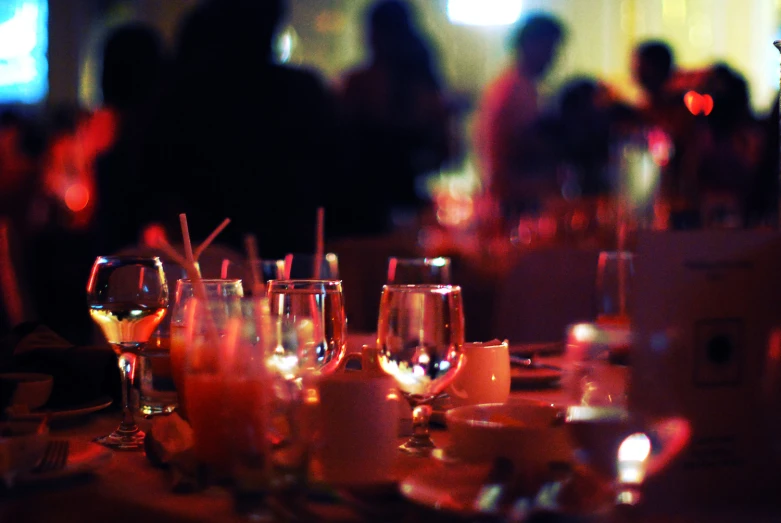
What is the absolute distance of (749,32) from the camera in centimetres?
822

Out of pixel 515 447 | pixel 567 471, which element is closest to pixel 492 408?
Result: pixel 515 447

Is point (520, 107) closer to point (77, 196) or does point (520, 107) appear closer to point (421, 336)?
point (77, 196)

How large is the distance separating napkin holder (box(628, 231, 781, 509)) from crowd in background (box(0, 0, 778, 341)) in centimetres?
152

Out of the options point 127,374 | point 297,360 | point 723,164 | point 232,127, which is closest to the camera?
point 297,360

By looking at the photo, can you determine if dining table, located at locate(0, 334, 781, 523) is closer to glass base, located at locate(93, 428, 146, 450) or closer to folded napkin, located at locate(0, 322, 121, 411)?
glass base, located at locate(93, 428, 146, 450)

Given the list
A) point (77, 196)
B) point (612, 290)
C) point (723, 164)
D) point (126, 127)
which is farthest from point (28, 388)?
point (77, 196)

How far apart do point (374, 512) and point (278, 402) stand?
0.63 ft

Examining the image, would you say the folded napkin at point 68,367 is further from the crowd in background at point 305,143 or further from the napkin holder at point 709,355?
the crowd in background at point 305,143

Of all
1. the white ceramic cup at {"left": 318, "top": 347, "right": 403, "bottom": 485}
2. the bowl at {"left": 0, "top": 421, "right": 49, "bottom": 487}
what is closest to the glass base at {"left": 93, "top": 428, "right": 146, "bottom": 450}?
the bowl at {"left": 0, "top": 421, "right": 49, "bottom": 487}

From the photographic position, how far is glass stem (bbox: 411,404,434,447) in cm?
100

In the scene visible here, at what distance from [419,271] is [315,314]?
0.55m

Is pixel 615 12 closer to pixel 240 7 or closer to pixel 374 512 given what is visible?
pixel 240 7

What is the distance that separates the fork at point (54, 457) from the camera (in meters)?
0.83

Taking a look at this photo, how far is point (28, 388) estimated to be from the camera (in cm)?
99
